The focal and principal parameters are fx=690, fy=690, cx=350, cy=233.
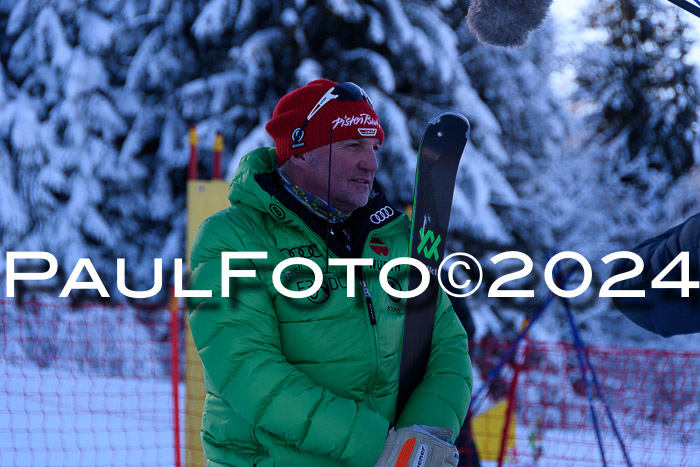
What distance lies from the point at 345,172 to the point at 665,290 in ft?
2.62

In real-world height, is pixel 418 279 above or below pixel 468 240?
above

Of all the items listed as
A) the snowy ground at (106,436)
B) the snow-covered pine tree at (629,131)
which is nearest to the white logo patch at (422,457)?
the snowy ground at (106,436)

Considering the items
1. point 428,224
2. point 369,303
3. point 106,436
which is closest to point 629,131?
point 106,436

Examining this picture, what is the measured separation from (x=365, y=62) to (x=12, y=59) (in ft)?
17.7

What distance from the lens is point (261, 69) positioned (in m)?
9.25

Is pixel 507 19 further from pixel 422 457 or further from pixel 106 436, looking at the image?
pixel 106 436

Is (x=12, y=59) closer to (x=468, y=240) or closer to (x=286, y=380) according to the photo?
(x=468, y=240)

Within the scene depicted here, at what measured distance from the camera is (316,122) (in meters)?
1.82

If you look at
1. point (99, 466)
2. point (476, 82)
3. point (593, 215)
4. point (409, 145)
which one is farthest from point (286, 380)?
point (593, 215)

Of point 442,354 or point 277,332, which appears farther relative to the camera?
point 442,354

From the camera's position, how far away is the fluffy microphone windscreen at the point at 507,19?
1.81 metres

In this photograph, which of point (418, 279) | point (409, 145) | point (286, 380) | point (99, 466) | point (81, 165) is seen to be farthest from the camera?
point (81, 165)

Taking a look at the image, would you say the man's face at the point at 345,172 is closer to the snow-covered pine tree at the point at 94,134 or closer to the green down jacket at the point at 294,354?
the green down jacket at the point at 294,354

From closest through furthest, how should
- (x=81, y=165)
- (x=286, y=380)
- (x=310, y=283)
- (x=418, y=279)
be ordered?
(x=286, y=380) → (x=310, y=283) → (x=418, y=279) → (x=81, y=165)
